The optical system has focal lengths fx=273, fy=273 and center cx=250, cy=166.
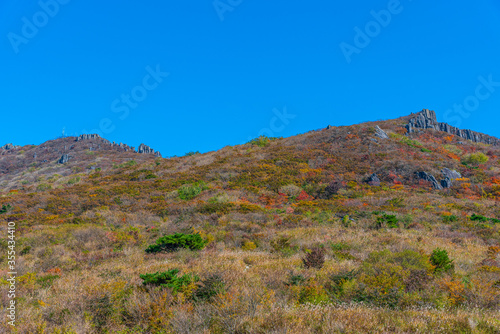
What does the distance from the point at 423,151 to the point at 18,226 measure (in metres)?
39.1

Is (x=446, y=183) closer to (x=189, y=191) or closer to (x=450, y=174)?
(x=450, y=174)

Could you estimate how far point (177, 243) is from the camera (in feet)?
33.0

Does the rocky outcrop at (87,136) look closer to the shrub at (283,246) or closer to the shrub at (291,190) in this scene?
the shrub at (291,190)

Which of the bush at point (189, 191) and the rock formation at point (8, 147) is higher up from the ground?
the rock formation at point (8, 147)

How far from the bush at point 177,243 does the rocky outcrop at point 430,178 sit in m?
22.5

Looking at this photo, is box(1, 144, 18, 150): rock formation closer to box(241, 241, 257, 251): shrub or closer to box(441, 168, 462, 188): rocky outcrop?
box(241, 241, 257, 251): shrub

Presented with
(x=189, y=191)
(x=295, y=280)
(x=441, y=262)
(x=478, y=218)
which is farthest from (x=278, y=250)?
(x=189, y=191)

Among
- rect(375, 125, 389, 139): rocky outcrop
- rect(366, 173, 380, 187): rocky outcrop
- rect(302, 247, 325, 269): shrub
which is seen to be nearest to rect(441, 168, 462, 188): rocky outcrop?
rect(366, 173, 380, 187): rocky outcrop

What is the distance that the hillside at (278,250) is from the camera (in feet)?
14.2

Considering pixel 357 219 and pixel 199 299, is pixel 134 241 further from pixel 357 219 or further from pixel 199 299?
pixel 357 219

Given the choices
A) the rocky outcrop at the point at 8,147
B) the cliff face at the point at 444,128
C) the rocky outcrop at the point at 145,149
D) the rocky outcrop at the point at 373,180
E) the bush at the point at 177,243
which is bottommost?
the bush at the point at 177,243

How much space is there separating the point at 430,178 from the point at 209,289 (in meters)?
25.7

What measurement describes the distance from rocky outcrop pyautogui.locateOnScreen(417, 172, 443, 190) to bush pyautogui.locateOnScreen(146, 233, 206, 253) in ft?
73.7

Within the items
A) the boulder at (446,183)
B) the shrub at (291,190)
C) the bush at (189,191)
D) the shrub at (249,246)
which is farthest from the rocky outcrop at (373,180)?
the shrub at (249,246)
